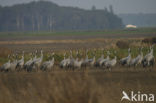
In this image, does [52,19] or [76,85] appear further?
[52,19]

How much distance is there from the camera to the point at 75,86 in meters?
9.40

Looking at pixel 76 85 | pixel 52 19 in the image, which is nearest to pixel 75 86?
pixel 76 85

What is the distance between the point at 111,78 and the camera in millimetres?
19297

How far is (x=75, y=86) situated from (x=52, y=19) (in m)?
175

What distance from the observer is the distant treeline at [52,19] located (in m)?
177

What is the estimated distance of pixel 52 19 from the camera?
18338 cm

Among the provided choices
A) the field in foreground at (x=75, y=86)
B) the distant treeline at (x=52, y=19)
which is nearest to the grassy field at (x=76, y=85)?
the field in foreground at (x=75, y=86)

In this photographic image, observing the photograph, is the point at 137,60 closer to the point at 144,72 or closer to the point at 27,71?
the point at 144,72

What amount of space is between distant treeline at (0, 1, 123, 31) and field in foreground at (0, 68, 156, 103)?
500 ft

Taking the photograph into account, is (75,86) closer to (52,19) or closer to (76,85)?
(76,85)

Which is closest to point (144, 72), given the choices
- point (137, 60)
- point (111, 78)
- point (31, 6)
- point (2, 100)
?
point (137, 60)

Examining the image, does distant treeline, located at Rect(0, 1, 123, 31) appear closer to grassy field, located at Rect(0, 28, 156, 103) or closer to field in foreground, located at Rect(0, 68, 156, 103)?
grassy field, located at Rect(0, 28, 156, 103)

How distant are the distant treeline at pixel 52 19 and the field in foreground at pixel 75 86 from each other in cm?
15232

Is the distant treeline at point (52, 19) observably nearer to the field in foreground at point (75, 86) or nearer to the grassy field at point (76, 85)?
the grassy field at point (76, 85)
